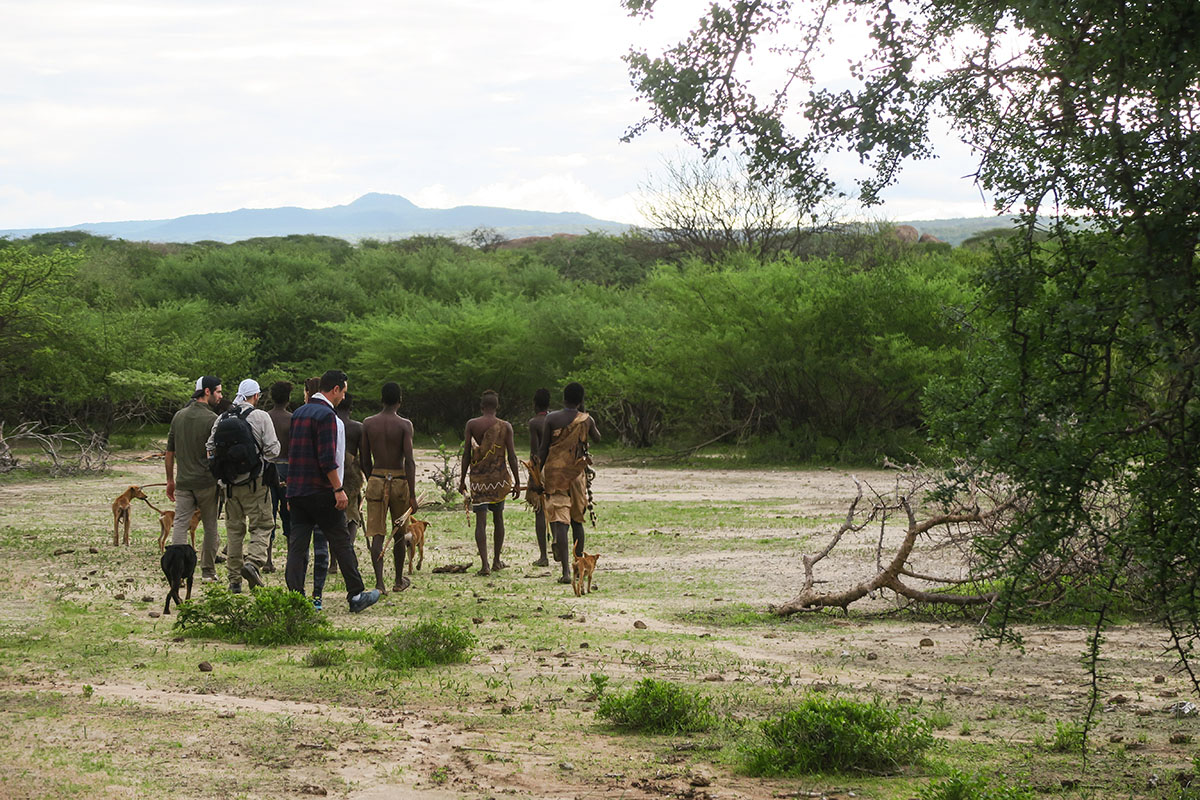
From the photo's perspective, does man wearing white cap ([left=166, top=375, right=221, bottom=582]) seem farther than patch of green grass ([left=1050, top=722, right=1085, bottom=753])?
Yes

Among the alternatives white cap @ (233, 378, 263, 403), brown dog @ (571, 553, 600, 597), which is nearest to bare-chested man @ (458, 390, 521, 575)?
brown dog @ (571, 553, 600, 597)

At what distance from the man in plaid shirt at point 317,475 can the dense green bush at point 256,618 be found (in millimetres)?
546

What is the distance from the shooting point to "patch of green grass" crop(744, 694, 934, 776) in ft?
18.6

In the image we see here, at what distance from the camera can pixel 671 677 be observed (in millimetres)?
7695

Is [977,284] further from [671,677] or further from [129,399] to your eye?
[129,399]

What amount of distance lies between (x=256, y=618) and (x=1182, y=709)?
599 centimetres

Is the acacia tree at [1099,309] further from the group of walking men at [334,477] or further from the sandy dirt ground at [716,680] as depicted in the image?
the group of walking men at [334,477]

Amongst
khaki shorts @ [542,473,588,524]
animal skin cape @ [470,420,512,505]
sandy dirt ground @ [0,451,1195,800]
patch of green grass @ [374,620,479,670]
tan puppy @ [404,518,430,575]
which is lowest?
sandy dirt ground @ [0,451,1195,800]

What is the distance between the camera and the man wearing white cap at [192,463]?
1053cm

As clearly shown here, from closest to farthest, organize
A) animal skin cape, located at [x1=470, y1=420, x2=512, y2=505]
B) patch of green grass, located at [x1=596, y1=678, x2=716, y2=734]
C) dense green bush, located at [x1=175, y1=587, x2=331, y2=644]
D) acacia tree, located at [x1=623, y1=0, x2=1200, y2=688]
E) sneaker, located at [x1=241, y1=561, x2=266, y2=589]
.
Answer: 1. acacia tree, located at [x1=623, y1=0, x2=1200, y2=688]
2. patch of green grass, located at [x1=596, y1=678, x2=716, y2=734]
3. dense green bush, located at [x1=175, y1=587, x2=331, y2=644]
4. sneaker, located at [x1=241, y1=561, x2=266, y2=589]
5. animal skin cape, located at [x1=470, y1=420, x2=512, y2=505]

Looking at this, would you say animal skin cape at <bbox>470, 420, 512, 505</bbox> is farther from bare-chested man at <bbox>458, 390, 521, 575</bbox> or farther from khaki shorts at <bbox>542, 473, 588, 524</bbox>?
khaki shorts at <bbox>542, 473, 588, 524</bbox>

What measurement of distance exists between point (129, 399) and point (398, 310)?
49.1ft

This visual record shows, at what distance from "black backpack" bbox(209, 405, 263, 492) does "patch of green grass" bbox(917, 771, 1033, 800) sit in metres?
6.88

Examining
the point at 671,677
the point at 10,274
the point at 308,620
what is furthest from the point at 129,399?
the point at 671,677
